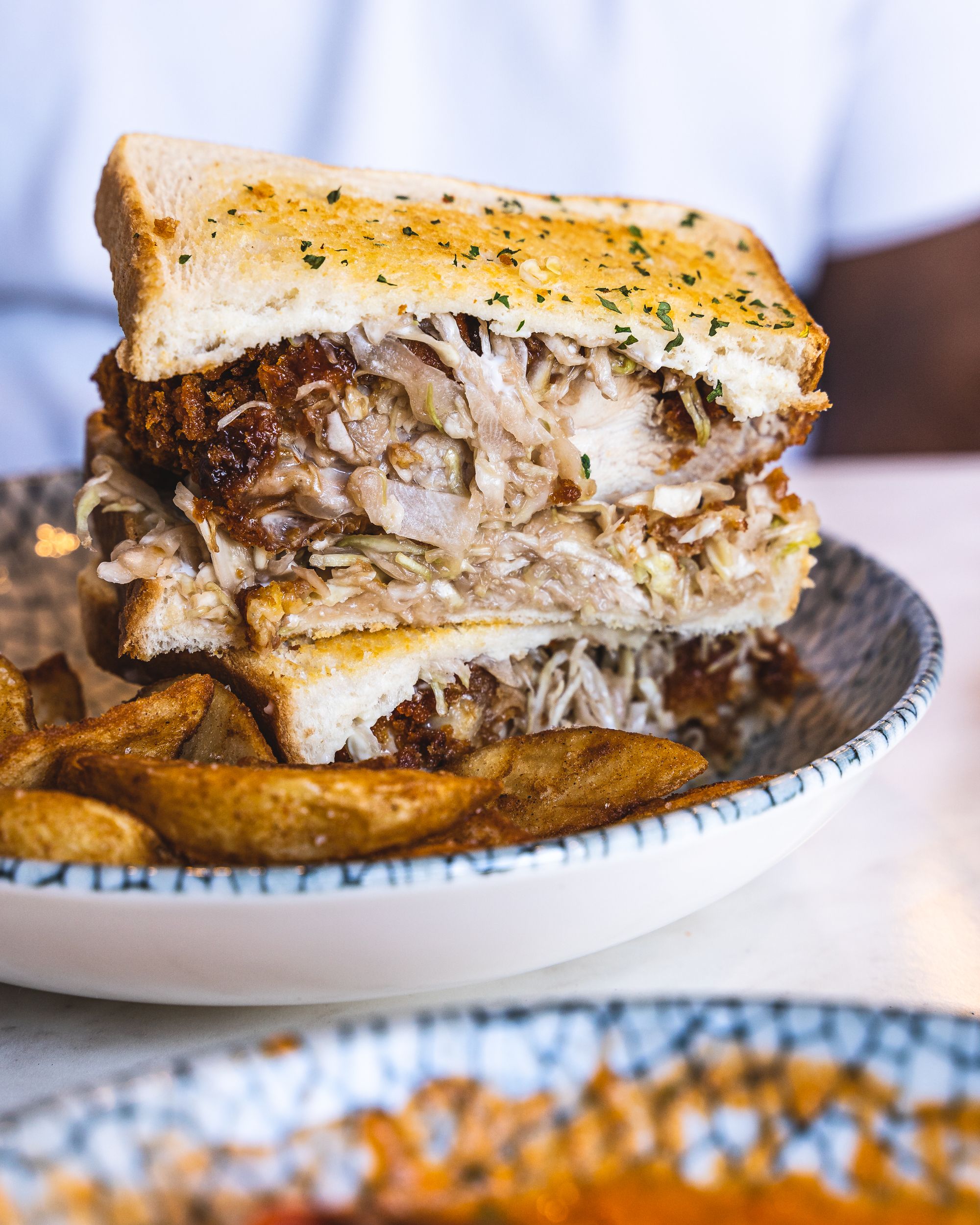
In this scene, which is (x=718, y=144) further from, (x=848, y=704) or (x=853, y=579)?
(x=848, y=704)

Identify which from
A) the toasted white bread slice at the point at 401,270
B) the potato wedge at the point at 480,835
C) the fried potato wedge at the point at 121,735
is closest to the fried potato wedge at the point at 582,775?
the potato wedge at the point at 480,835

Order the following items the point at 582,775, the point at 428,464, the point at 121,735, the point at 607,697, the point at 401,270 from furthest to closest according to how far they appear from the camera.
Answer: the point at 607,697 → the point at 428,464 → the point at 401,270 → the point at 582,775 → the point at 121,735

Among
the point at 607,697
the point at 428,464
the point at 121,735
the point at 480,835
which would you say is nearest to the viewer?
the point at 480,835

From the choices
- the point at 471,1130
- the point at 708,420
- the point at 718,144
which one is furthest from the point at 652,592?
the point at 718,144

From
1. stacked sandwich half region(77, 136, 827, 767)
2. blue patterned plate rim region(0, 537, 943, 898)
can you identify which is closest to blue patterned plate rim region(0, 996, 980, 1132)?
blue patterned plate rim region(0, 537, 943, 898)

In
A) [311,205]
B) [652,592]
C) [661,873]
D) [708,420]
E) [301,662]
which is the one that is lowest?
[301,662]

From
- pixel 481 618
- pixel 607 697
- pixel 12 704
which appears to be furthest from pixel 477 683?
pixel 12 704

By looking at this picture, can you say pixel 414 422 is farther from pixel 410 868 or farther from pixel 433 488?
pixel 410 868
